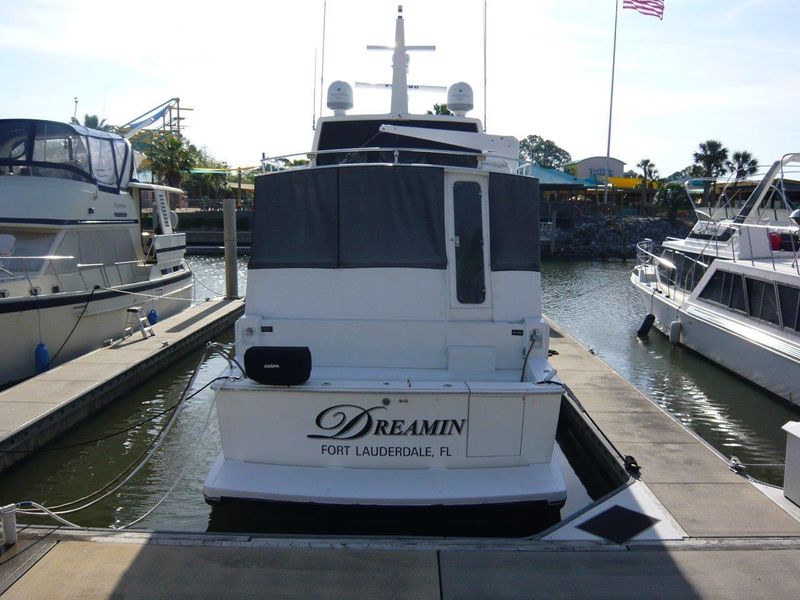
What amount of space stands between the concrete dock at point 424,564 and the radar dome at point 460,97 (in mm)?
5720

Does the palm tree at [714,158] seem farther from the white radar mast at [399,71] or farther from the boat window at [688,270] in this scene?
the white radar mast at [399,71]

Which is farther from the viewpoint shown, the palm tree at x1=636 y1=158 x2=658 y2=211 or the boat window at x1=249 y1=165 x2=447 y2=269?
the palm tree at x1=636 y1=158 x2=658 y2=211

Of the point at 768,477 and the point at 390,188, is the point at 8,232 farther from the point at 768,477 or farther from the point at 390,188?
the point at 768,477

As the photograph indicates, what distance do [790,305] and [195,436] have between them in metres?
9.97

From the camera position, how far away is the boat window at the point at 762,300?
12078mm

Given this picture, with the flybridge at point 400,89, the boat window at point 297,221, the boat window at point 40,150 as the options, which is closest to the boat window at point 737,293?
the flybridge at point 400,89

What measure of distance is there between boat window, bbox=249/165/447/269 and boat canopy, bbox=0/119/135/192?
28.0ft

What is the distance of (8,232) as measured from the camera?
485 inches

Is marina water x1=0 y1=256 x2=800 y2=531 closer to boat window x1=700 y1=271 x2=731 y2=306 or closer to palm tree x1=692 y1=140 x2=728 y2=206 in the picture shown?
boat window x1=700 y1=271 x2=731 y2=306

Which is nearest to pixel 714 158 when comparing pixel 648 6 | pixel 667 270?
pixel 648 6

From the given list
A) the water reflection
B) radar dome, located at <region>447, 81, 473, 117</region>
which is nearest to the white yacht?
radar dome, located at <region>447, 81, 473, 117</region>

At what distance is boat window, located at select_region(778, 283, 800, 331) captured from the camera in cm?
1128

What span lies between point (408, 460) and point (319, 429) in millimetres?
789

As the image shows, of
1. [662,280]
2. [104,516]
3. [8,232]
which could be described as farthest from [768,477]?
[8,232]
